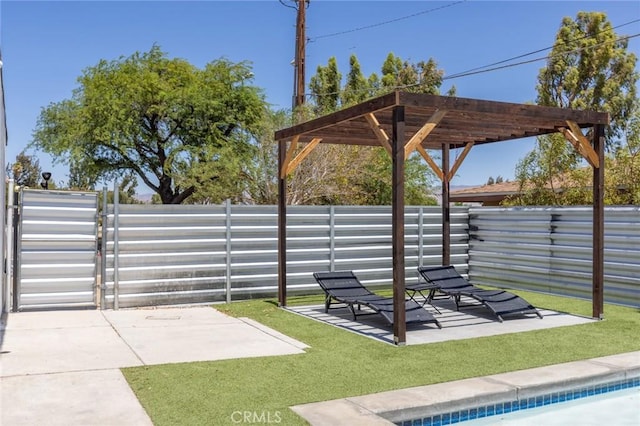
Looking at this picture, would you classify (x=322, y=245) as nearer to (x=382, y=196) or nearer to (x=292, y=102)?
(x=382, y=196)

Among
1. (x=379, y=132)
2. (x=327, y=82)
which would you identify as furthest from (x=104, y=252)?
(x=327, y=82)

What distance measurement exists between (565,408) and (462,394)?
1.10 m

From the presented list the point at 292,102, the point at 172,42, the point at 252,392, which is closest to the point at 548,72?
the point at 292,102

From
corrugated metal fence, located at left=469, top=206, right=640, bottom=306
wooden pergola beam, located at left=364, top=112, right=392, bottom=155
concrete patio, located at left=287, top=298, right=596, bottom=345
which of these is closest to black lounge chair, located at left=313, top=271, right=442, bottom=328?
concrete patio, located at left=287, top=298, right=596, bottom=345

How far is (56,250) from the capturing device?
28.8 feet

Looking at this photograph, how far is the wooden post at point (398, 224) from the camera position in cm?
665

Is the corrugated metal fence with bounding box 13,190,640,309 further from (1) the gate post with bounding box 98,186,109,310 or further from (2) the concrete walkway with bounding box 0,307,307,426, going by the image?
(2) the concrete walkway with bounding box 0,307,307,426

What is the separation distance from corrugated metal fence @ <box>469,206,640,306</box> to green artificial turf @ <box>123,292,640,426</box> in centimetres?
174

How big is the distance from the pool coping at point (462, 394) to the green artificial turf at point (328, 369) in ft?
0.59

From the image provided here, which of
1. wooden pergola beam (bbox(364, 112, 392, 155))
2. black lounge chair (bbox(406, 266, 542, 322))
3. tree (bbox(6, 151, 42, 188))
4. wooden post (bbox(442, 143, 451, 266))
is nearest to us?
wooden pergola beam (bbox(364, 112, 392, 155))

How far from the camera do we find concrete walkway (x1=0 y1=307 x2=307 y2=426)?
4.25 meters

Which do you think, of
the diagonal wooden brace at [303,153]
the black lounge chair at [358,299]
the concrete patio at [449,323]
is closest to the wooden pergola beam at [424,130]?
the black lounge chair at [358,299]

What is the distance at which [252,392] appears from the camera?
4730 millimetres

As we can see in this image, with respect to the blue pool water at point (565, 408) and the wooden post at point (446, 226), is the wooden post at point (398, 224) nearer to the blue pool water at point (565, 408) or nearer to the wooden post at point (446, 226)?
the blue pool water at point (565, 408)
